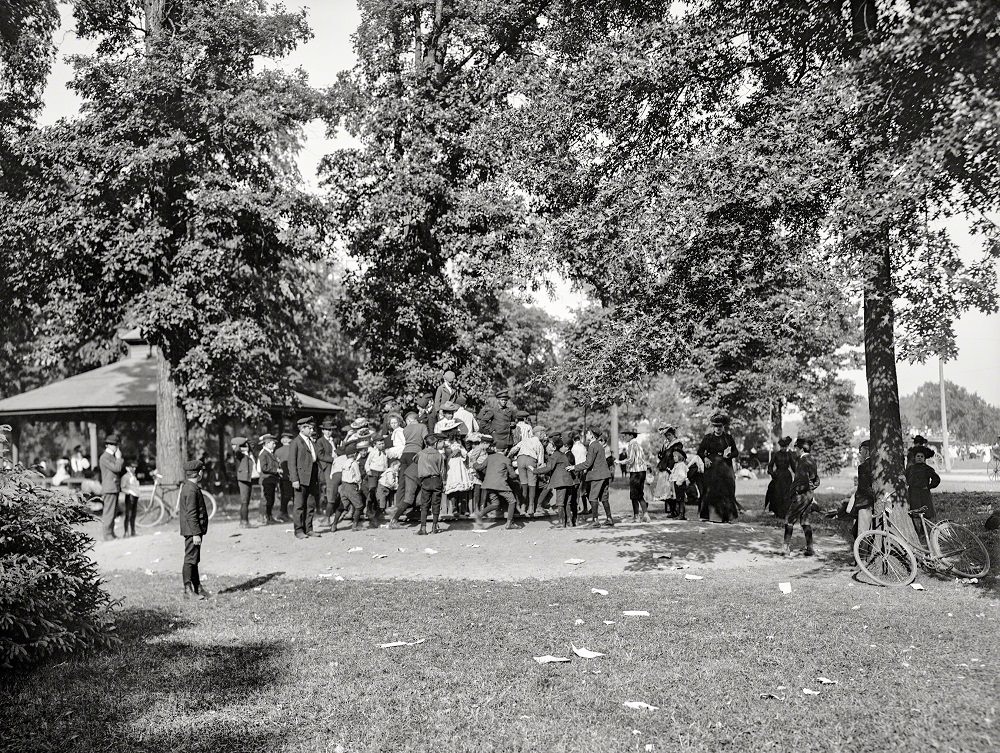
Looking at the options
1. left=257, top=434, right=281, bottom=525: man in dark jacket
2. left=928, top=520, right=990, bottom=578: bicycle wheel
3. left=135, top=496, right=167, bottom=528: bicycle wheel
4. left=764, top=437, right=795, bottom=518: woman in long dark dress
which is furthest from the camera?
left=135, top=496, right=167, bottom=528: bicycle wheel

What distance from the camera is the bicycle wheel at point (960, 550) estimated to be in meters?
10.1

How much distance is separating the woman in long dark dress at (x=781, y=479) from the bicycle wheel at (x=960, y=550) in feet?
23.1

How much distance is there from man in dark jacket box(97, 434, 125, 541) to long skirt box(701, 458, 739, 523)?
38.7ft

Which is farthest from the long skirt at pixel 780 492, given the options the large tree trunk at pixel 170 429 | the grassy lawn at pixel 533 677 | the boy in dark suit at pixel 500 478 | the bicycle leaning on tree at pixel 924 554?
the large tree trunk at pixel 170 429

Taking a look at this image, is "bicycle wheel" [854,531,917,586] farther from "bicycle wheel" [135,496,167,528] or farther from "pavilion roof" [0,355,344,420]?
"pavilion roof" [0,355,344,420]

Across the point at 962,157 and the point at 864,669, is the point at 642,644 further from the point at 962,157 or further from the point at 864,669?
the point at 962,157

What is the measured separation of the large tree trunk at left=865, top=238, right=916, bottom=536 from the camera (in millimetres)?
10578

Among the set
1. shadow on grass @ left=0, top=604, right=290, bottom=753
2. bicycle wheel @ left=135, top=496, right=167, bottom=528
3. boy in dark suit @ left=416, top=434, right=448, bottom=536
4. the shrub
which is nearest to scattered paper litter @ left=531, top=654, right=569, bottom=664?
shadow on grass @ left=0, top=604, right=290, bottom=753

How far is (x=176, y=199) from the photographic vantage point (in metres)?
20.6

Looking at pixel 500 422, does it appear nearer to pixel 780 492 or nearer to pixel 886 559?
pixel 780 492

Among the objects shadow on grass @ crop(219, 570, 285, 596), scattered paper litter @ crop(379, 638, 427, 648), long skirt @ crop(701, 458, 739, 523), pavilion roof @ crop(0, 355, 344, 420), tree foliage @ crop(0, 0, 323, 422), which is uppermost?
tree foliage @ crop(0, 0, 323, 422)

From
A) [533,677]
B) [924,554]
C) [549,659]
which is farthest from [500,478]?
[533,677]

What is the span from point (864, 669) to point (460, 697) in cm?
309

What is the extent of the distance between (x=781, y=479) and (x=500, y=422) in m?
6.27
